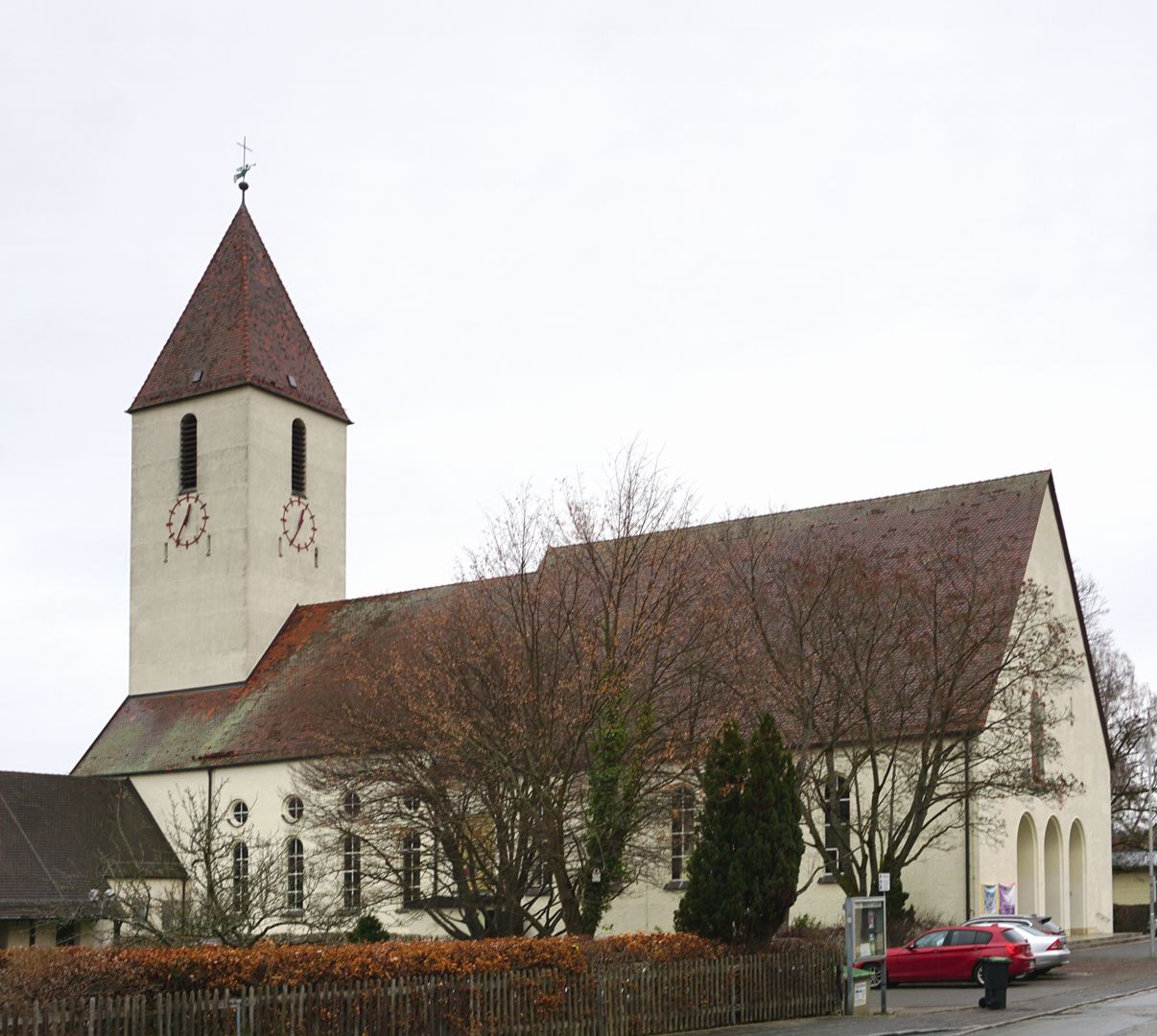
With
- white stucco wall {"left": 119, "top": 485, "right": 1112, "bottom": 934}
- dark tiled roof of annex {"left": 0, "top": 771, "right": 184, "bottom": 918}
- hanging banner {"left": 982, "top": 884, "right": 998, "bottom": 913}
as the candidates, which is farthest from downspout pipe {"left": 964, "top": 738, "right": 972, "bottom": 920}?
dark tiled roof of annex {"left": 0, "top": 771, "right": 184, "bottom": 918}

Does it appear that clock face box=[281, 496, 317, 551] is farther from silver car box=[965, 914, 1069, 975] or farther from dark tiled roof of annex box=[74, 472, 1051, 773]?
silver car box=[965, 914, 1069, 975]

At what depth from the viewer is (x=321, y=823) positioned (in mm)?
33781

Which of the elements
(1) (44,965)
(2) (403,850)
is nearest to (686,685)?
(2) (403,850)

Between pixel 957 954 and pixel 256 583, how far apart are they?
28299mm

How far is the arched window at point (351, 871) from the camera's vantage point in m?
35.7

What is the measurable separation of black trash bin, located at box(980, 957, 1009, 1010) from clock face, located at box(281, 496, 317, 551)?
32.8m

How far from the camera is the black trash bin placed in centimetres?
2530

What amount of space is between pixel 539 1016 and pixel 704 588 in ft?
36.0

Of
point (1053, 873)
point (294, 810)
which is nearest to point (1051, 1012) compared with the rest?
point (1053, 873)

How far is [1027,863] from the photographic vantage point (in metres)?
41.9

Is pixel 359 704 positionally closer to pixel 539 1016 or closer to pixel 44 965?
pixel 539 1016

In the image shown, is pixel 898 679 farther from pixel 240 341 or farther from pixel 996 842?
pixel 240 341

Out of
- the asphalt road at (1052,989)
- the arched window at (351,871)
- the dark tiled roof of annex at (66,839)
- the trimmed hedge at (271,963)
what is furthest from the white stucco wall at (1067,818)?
the dark tiled roof of annex at (66,839)

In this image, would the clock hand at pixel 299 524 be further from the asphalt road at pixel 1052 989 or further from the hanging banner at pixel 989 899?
the asphalt road at pixel 1052 989
